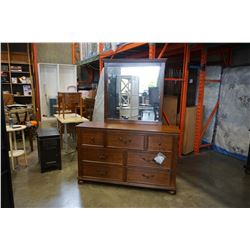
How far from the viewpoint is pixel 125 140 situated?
252 cm

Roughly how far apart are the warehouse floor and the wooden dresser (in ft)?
0.50

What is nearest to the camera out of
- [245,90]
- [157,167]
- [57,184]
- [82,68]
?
[157,167]

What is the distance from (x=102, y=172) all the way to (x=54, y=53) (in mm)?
5719

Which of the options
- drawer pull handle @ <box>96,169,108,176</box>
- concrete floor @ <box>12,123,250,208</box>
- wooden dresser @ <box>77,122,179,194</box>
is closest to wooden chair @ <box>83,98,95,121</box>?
concrete floor @ <box>12,123,250,208</box>

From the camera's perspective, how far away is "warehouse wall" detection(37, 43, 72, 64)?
6.59 meters

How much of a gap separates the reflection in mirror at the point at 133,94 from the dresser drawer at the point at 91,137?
54 centimetres

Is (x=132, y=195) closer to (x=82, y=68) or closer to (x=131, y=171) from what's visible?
(x=131, y=171)

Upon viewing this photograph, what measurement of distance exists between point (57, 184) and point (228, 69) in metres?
3.84

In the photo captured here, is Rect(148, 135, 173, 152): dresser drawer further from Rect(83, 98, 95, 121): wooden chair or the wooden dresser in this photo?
Rect(83, 98, 95, 121): wooden chair

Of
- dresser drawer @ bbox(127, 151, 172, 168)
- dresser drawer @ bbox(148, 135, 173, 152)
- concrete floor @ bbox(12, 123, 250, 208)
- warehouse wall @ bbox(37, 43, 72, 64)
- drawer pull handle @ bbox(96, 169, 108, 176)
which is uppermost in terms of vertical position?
warehouse wall @ bbox(37, 43, 72, 64)

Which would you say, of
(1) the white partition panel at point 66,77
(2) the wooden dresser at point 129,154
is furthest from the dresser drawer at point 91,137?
(1) the white partition panel at point 66,77

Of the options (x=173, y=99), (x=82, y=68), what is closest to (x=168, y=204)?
(x=173, y=99)

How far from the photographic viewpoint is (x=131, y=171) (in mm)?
2607

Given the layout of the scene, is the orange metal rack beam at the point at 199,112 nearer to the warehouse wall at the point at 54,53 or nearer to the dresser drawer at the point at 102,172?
the dresser drawer at the point at 102,172
